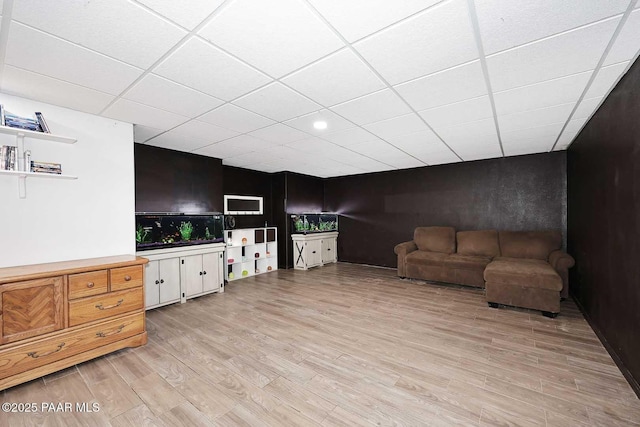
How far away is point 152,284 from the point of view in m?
3.67

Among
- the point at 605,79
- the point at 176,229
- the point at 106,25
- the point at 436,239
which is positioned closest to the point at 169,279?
the point at 176,229

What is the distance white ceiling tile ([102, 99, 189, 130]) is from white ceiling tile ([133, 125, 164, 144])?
0.51 feet

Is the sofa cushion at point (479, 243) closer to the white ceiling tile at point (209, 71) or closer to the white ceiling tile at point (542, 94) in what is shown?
the white ceiling tile at point (542, 94)

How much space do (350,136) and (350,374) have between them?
2.85 metres

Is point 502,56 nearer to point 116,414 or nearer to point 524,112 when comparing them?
point 524,112

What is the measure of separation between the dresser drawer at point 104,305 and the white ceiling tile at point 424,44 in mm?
2978

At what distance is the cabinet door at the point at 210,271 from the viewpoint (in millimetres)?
4277

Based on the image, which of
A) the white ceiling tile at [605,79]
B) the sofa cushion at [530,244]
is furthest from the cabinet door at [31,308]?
the sofa cushion at [530,244]

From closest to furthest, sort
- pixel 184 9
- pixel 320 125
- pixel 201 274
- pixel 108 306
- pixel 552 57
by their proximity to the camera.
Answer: pixel 184 9, pixel 552 57, pixel 108 306, pixel 320 125, pixel 201 274

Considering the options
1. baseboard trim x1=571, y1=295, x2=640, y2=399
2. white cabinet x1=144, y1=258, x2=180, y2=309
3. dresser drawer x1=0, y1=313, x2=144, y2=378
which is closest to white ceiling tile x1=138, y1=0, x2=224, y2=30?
dresser drawer x1=0, y1=313, x2=144, y2=378

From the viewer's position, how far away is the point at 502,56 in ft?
6.00

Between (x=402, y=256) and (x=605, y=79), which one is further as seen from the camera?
(x=402, y=256)

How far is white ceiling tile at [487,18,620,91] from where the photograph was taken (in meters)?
1.61

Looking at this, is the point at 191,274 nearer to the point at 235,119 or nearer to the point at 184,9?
the point at 235,119
